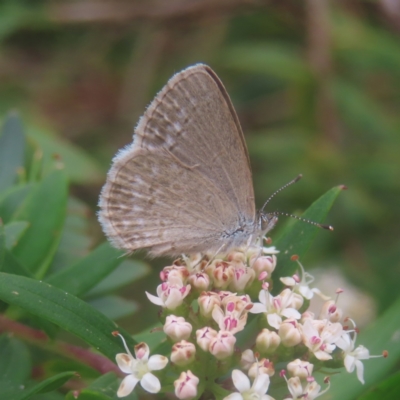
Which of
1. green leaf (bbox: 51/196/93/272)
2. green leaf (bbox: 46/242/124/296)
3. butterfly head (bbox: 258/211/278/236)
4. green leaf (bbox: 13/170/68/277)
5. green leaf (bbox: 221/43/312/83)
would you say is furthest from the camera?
green leaf (bbox: 221/43/312/83)

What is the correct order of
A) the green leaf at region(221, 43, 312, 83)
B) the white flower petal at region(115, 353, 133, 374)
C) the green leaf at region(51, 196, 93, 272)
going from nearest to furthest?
1. the white flower petal at region(115, 353, 133, 374)
2. the green leaf at region(51, 196, 93, 272)
3. the green leaf at region(221, 43, 312, 83)

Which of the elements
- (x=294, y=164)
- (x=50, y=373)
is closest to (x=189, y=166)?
(x=50, y=373)

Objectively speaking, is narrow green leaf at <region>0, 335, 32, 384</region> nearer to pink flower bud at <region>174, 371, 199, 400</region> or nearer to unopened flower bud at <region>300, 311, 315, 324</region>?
pink flower bud at <region>174, 371, 199, 400</region>

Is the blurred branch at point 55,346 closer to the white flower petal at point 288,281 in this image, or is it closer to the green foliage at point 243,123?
the green foliage at point 243,123

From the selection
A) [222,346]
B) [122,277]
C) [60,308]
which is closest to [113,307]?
[122,277]

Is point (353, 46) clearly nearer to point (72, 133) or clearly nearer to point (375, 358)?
point (72, 133)

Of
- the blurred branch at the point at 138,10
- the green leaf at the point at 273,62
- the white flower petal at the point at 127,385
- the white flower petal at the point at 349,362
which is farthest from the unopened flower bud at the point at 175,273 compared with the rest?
the blurred branch at the point at 138,10

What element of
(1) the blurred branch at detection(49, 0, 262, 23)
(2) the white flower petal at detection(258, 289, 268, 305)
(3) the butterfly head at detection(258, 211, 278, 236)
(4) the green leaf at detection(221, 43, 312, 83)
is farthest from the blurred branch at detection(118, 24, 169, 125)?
(2) the white flower petal at detection(258, 289, 268, 305)
